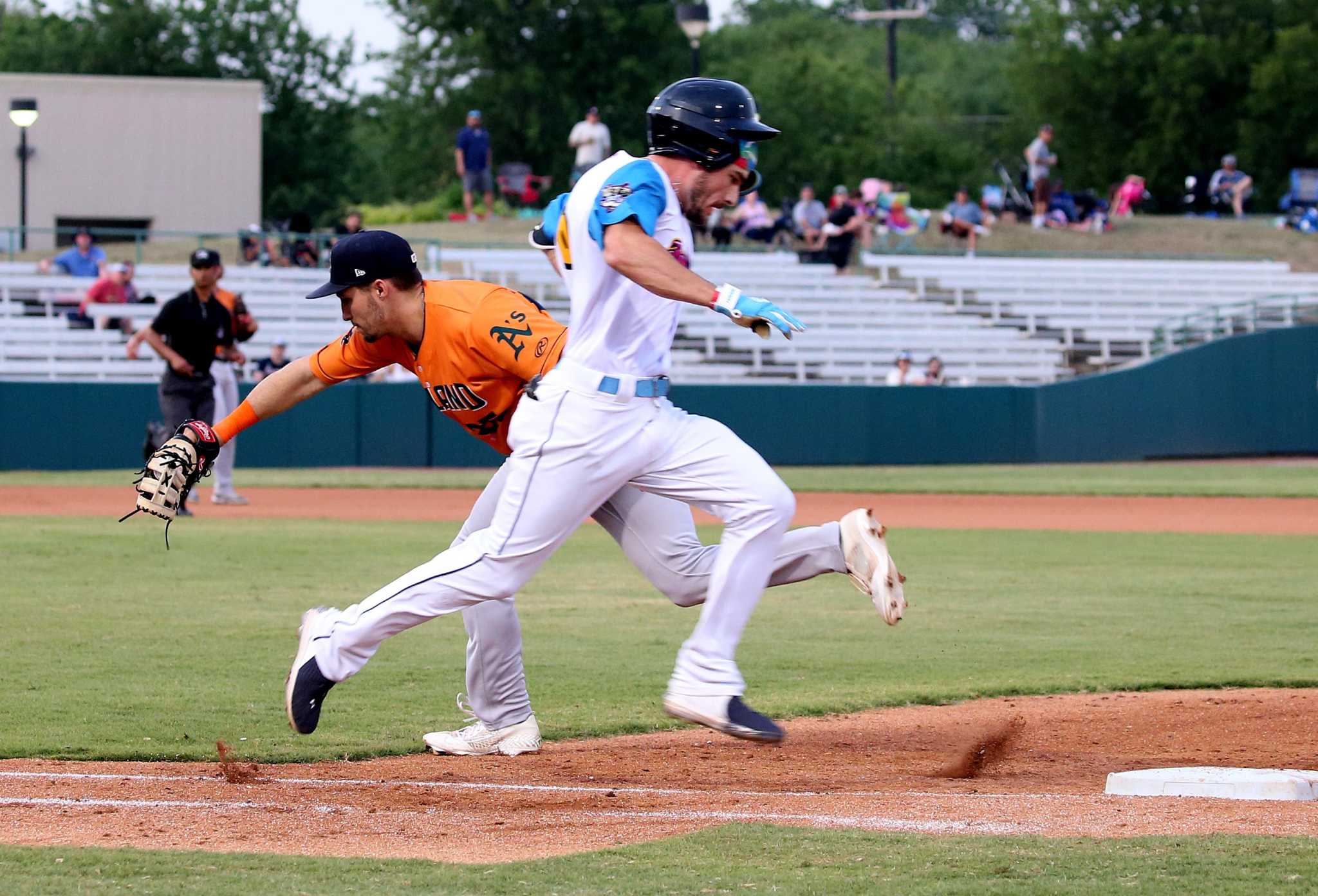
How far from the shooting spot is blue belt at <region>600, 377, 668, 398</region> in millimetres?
4906

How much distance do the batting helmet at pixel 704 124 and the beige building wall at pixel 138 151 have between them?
104 ft

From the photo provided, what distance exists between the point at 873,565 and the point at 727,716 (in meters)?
0.67

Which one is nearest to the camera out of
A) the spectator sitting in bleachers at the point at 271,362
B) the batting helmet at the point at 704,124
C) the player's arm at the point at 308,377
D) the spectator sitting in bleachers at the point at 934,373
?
the batting helmet at the point at 704,124

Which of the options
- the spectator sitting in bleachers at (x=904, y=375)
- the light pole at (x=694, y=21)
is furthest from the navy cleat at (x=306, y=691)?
the light pole at (x=694, y=21)

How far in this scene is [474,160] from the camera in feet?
102

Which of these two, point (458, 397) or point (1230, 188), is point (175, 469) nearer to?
point (458, 397)

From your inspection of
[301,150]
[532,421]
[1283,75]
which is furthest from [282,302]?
[1283,75]

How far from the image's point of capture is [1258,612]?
9.82 m

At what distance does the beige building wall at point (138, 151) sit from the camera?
3469cm

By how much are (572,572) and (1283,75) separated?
143ft

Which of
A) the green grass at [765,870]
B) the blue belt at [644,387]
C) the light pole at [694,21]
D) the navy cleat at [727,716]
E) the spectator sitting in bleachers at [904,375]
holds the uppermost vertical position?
the light pole at [694,21]

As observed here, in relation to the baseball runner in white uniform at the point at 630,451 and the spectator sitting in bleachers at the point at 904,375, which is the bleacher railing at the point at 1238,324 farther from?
the baseball runner in white uniform at the point at 630,451

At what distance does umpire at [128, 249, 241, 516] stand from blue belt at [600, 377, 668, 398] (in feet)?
29.6

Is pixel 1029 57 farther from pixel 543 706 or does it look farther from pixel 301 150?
pixel 543 706
